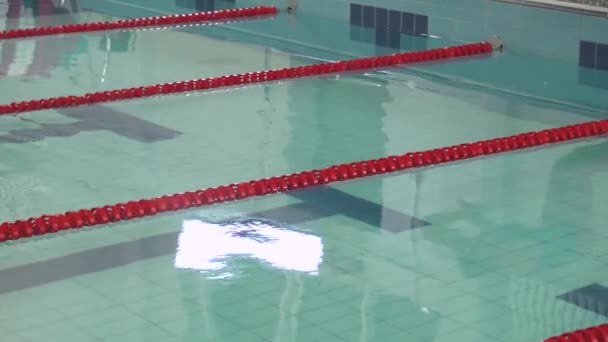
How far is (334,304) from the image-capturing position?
11.6 ft

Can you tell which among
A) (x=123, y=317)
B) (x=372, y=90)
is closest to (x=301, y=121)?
(x=372, y=90)

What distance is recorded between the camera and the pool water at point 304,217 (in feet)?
11.3

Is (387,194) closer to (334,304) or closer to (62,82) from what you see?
(334,304)

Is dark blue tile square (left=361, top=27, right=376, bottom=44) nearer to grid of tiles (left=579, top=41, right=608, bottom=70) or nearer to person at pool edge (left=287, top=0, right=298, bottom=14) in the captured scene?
person at pool edge (left=287, top=0, right=298, bottom=14)

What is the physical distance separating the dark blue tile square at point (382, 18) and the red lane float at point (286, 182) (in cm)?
312

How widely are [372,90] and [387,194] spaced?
1.89 m

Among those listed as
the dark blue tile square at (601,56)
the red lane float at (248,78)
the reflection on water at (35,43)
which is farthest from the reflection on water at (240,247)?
the dark blue tile square at (601,56)

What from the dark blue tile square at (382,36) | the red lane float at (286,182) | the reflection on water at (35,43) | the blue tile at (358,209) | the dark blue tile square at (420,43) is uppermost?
the red lane float at (286,182)

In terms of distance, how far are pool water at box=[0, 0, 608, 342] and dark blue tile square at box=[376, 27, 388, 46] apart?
37.3 inches

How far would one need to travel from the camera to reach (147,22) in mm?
8344

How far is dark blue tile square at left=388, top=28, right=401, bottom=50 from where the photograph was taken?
7.67 metres

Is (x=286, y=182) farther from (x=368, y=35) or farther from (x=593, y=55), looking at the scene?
(x=368, y=35)

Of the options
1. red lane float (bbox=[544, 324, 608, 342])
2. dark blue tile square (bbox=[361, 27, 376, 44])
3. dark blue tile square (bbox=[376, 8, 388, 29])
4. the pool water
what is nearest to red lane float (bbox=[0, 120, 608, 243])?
the pool water

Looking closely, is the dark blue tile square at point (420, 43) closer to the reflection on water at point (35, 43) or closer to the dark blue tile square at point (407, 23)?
the dark blue tile square at point (407, 23)
